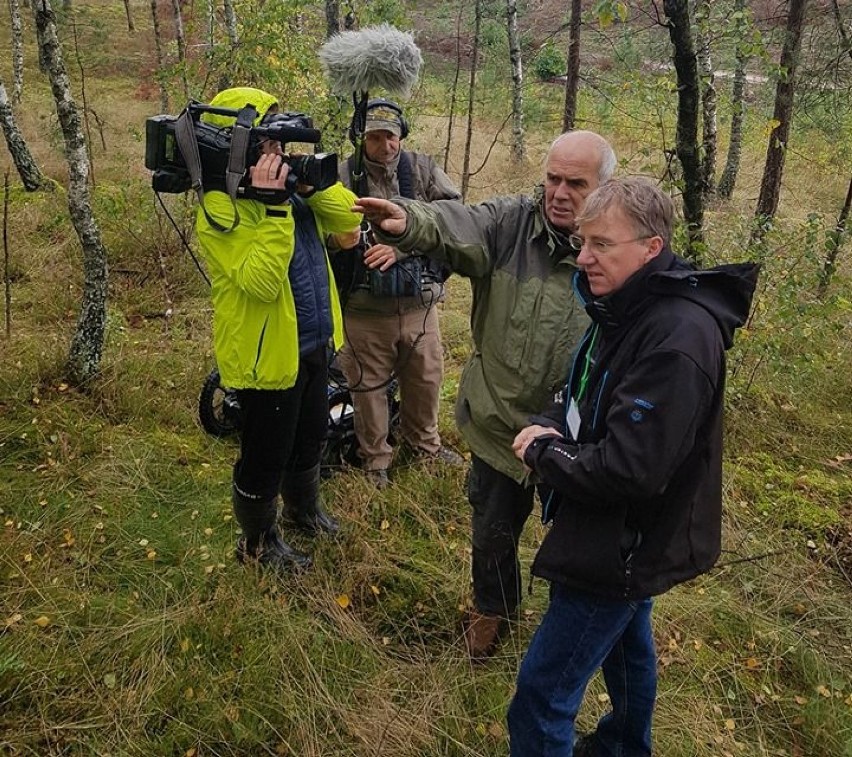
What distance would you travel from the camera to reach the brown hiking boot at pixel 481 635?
2686mm

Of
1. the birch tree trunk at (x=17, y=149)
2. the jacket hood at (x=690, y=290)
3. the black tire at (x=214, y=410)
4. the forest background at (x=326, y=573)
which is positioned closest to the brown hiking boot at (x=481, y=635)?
the forest background at (x=326, y=573)

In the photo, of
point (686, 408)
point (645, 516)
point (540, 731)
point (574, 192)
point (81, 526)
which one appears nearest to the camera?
point (686, 408)

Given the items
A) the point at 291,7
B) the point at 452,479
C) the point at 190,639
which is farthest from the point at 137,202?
the point at 190,639

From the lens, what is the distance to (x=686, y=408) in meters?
1.50

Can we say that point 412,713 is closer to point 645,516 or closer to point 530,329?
point 645,516

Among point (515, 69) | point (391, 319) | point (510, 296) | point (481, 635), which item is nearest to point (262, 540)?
point (481, 635)

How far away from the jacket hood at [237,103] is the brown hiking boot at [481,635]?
6.79 feet

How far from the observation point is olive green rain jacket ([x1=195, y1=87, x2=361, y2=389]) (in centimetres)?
235

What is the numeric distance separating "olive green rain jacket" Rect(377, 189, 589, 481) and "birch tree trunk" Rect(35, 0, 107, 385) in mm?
2791

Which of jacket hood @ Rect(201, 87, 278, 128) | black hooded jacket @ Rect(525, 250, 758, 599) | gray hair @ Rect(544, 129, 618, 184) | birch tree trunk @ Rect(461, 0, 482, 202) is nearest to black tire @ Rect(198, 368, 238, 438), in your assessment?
jacket hood @ Rect(201, 87, 278, 128)

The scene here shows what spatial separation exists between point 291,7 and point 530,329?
20.8 feet

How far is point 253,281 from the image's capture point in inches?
92.0

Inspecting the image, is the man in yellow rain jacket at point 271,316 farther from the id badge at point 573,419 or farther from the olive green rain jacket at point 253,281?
the id badge at point 573,419

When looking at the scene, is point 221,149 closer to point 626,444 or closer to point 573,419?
point 573,419
